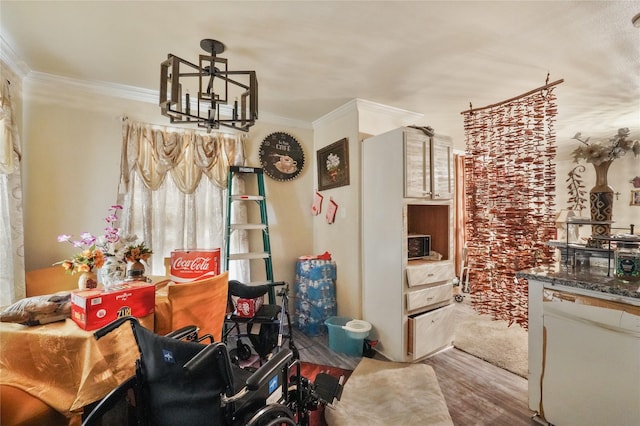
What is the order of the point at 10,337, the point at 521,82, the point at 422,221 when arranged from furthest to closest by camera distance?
the point at 422,221 → the point at 521,82 → the point at 10,337

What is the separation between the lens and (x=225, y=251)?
291cm

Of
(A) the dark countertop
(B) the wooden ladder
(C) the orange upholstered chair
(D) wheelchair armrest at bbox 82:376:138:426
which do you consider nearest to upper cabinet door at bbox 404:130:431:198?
(A) the dark countertop

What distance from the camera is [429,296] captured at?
8.41 ft

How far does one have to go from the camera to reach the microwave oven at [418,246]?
272 centimetres

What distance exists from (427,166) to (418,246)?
2.69 feet

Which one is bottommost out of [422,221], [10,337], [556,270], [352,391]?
[352,391]

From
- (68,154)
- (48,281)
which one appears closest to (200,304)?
(48,281)

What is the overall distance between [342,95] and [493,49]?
4.17 feet

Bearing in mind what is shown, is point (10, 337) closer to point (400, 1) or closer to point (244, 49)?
point (244, 49)

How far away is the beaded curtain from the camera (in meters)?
2.36

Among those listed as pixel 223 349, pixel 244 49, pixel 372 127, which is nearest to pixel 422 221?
pixel 372 127

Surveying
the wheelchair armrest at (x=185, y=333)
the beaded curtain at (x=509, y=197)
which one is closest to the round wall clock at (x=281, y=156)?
the beaded curtain at (x=509, y=197)

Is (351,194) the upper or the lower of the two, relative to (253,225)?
upper

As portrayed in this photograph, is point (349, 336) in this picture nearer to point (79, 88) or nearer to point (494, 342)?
point (494, 342)
